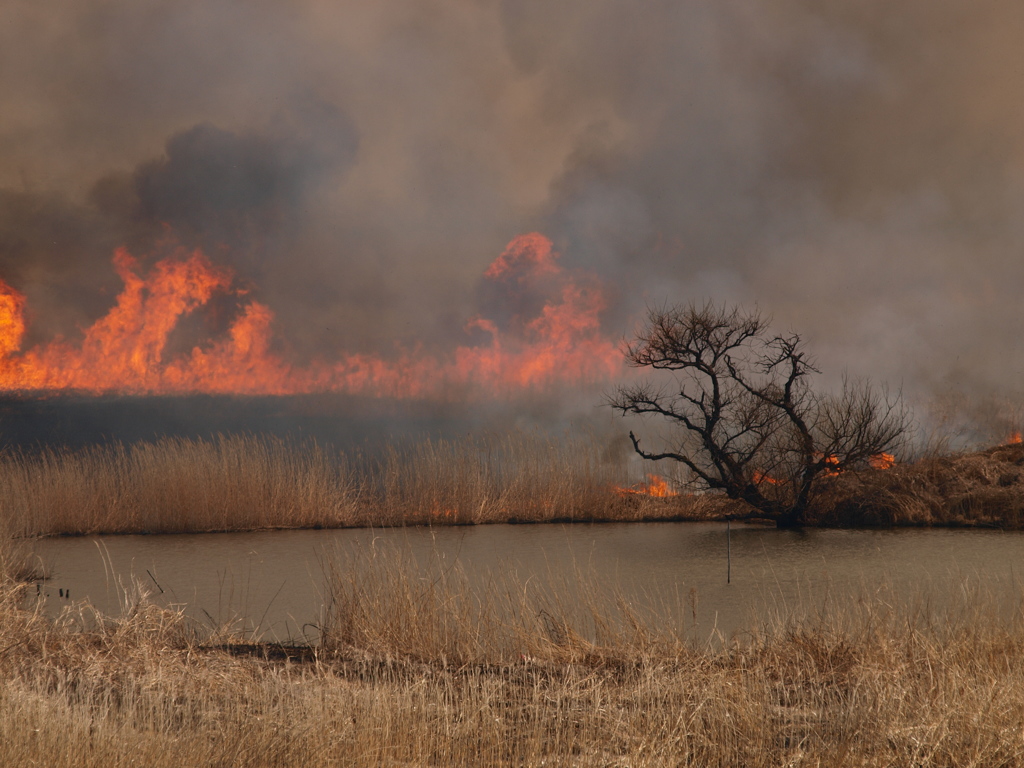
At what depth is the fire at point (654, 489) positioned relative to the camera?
13289mm

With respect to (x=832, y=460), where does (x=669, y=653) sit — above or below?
below

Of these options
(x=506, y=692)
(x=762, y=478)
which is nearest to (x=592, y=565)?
(x=506, y=692)

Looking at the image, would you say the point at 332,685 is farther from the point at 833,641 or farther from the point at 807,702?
the point at 833,641

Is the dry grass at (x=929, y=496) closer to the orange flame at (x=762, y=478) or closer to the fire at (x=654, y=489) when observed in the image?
the orange flame at (x=762, y=478)

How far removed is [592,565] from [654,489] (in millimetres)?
7701

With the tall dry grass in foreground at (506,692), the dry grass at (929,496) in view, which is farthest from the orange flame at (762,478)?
the tall dry grass in foreground at (506,692)

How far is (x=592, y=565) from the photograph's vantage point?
19.6 feet

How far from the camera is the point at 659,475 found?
13.4m

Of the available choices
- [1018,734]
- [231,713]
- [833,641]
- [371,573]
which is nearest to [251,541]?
[371,573]

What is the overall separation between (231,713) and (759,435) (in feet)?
30.5

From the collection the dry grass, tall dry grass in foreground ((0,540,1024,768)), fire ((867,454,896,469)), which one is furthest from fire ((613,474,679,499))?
tall dry grass in foreground ((0,540,1024,768))

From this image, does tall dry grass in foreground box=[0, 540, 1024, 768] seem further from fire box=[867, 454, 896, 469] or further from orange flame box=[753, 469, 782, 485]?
fire box=[867, 454, 896, 469]

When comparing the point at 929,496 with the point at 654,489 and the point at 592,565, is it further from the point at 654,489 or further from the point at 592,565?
the point at 592,565

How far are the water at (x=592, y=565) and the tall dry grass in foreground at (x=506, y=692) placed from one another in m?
0.58
